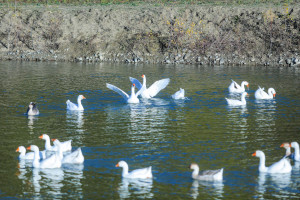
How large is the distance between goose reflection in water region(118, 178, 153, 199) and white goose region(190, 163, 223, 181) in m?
1.44

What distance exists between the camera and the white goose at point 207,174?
687 inches

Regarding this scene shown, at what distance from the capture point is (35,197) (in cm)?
1625

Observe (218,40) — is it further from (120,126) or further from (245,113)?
(120,126)

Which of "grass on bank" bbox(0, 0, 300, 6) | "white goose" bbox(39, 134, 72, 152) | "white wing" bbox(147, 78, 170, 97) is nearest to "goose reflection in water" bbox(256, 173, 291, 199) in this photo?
"white goose" bbox(39, 134, 72, 152)

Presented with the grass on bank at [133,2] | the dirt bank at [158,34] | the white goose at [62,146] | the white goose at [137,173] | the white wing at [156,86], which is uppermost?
the grass on bank at [133,2]

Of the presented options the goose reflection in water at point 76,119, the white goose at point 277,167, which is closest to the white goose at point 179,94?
the goose reflection in water at point 76,119

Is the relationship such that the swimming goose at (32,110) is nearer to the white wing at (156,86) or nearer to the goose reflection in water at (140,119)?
the goose reflection in water at (140,119)

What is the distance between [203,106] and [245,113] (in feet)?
9.91

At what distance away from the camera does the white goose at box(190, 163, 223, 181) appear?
1745cm

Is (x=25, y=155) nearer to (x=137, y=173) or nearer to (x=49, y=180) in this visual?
(x=49, y=180)

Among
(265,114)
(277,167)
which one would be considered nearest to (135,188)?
(277,167)

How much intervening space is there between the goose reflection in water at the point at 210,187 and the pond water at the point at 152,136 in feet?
0.10

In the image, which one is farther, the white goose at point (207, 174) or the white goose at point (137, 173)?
the white goose at point (137, 173)

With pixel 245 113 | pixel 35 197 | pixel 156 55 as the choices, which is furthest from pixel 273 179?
pixel 156 55
